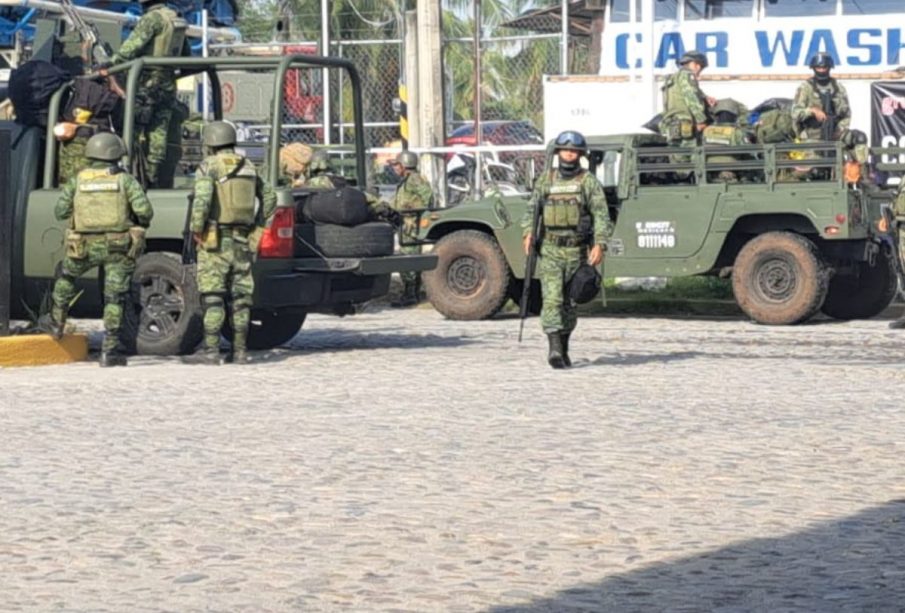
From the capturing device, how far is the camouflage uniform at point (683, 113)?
20.0 metres

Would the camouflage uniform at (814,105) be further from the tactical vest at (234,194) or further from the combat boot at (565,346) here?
the tactical vest at (234,194)

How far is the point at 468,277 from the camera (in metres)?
20.2

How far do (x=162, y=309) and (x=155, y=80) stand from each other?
1.69 m

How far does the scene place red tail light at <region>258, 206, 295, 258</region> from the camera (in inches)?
595

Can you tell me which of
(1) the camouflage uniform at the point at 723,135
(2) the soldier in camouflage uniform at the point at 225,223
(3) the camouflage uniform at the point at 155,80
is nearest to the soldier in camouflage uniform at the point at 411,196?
(1) the camouflage uniform at the point at 723,135

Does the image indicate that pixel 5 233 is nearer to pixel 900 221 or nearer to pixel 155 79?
pixel 155 79

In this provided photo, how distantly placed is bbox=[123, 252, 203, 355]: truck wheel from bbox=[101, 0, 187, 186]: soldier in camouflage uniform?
0.83m

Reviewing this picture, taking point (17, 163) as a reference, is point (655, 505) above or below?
below

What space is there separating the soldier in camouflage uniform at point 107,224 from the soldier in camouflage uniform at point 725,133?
255 inches

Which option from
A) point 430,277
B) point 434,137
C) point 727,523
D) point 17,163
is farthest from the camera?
point 434,137

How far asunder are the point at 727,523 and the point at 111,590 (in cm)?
249

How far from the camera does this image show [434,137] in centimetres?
2417

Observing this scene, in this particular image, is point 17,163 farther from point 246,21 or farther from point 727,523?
point 246,21

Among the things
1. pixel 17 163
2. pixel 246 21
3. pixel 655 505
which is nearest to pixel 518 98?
pixel 246 21
